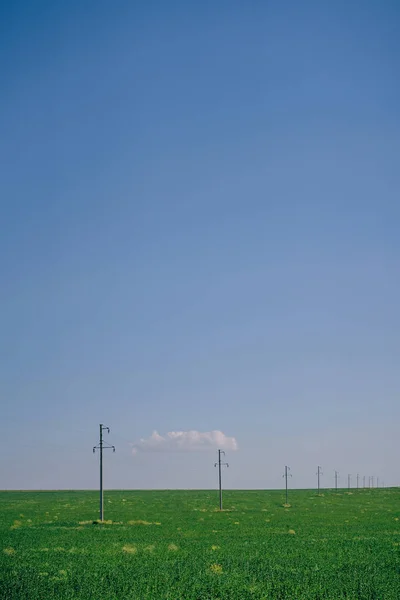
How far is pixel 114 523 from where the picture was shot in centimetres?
6169

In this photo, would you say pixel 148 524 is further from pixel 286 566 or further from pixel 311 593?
pixel 311 593

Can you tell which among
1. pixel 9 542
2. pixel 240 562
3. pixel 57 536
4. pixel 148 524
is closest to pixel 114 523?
pixel 148 524

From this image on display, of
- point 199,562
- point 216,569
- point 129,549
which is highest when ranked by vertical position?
point 216,569

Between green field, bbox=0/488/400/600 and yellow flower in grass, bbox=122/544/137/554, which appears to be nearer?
green field, bbox=0/488/400/600

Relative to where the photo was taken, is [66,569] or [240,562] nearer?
[66,569]

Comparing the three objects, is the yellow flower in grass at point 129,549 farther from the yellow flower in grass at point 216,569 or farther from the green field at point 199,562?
the yellow flower in grass at point 216,569

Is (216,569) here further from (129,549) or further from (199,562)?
(129,549)

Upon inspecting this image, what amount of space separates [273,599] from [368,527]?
36672 mm

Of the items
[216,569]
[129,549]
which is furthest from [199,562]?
[129,549]

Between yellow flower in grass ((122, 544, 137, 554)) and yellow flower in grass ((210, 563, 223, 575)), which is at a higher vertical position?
yellow flower in grass ((210, 563, 223, 575))

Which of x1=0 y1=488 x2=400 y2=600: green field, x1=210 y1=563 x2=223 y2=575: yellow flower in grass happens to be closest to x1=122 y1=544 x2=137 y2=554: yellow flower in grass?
x1=0 y1=488 x2=400 y2=600: green field

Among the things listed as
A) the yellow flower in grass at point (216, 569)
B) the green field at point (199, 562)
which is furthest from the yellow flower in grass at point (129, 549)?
the yellow flower in grass at point (216, 569)

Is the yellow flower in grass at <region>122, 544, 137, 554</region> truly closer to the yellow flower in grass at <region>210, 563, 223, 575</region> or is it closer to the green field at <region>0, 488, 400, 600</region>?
the green field at <region>0, 488, 400, 600</region>

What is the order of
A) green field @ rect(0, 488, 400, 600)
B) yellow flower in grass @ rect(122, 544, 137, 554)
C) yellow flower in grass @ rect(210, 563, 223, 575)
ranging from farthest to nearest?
yellow flower in grass @ rect(122, 544, 137, 554) → yellow flower in grass @ rect(210, 563, 223, 575) → green field @ rect(0, 488, 400, 600)
